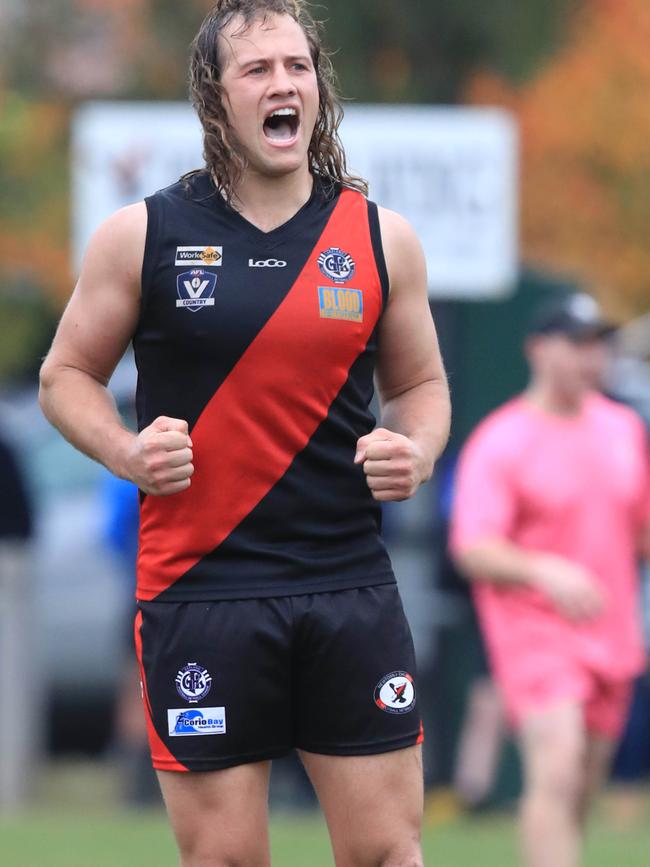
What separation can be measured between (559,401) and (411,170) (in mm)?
2490

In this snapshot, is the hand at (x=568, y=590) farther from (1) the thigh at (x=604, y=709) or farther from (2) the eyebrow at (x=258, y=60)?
(2) the eyebrow at (x=258, y=60)

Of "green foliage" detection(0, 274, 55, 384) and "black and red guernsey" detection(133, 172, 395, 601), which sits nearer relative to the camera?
"black and red guernsey" detection(133, 172, 395, 601)

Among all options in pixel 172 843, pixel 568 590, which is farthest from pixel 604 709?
pixel 172 843

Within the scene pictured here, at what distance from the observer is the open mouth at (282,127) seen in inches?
172

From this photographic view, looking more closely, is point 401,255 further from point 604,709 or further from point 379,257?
point 604,709

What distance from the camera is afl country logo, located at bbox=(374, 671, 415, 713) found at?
4.39 m

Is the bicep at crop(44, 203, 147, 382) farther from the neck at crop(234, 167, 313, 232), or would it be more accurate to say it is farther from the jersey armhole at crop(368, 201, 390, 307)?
the jersey armhole at crop(368, 201, 390, 307)

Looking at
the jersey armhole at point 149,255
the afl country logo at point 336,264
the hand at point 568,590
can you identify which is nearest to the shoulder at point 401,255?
the afl country logo at point 336,264

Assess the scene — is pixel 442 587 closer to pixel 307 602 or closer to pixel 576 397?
pixel 576 397

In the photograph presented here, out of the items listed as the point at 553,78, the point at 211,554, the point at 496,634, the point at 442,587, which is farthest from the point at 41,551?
the point at 553,78

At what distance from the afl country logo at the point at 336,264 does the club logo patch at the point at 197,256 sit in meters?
0.23

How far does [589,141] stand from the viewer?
66.8 feet

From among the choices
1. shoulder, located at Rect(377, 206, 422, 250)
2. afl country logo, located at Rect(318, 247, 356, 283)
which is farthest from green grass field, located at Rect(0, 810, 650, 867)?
afl country logo, located at Rect(318, 247, 356, 283)

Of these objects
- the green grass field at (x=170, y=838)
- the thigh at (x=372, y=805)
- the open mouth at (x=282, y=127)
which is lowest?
the green grass field at (x=170, y=838)
